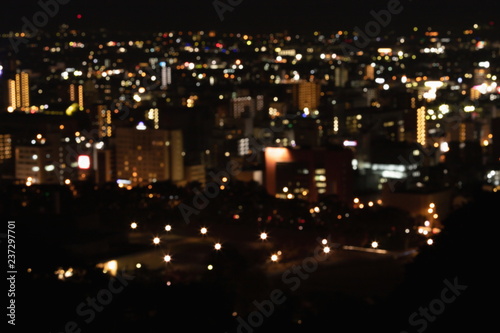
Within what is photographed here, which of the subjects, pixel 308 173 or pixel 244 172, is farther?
pixel 244 172

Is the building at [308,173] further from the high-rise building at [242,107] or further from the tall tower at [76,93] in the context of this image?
the tall tower at [76,93]

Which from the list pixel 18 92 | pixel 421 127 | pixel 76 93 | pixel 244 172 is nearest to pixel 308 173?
pixel 244 172

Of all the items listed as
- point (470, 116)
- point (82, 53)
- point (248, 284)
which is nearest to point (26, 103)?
point (82, 53)

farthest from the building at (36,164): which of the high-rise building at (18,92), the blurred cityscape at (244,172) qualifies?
the high-rise building at (18,92)

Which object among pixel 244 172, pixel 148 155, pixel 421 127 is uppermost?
pixel 421 127

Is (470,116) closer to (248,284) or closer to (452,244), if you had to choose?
(248,284)

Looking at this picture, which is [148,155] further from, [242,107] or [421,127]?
[421,127]
